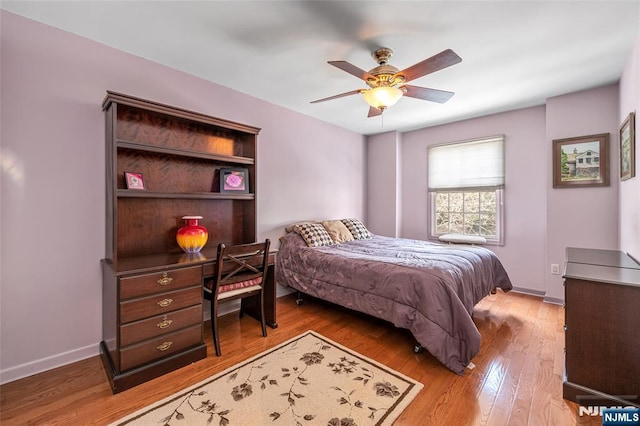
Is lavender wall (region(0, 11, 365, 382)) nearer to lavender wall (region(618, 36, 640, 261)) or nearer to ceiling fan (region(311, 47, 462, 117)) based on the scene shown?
ceiling fan (region(311, 47, 462, 117))

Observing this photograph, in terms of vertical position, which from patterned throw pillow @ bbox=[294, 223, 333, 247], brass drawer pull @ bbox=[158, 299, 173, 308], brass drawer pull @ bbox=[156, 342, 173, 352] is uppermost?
patterned throw pillow @ bbox=[294, 223, 333, 247]

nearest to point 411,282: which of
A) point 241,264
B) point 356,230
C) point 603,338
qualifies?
point 603,338

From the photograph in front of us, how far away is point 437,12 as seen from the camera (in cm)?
180

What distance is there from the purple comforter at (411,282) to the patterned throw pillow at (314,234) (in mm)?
98

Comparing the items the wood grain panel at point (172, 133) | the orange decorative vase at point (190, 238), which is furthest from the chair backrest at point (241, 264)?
the wood grain panel at point (172, 133)

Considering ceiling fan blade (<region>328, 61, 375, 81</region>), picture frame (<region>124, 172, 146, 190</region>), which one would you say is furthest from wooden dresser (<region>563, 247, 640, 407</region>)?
picture frame (<region>124, 172, 146, 190</region>)

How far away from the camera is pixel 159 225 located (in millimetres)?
2463

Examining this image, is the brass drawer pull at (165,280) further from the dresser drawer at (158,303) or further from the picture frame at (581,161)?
the picture frame at (581,161)

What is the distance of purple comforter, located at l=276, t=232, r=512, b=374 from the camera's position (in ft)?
6.48

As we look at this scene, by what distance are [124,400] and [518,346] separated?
9.84 ft

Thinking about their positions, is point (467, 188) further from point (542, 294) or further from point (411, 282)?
point (411, 282)

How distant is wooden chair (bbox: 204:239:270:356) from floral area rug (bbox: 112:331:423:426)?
449 mm

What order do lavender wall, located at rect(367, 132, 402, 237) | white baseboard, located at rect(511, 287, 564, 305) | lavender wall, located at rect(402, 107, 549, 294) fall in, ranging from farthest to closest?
lavender wall, located at rect(367, 132, 402, 237) < lavender wall, located at rect(402, 107, 549, 294) < white baseboard, located at rect(511, 287, 564, 305)

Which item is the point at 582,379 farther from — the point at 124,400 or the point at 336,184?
the point at 336,184
